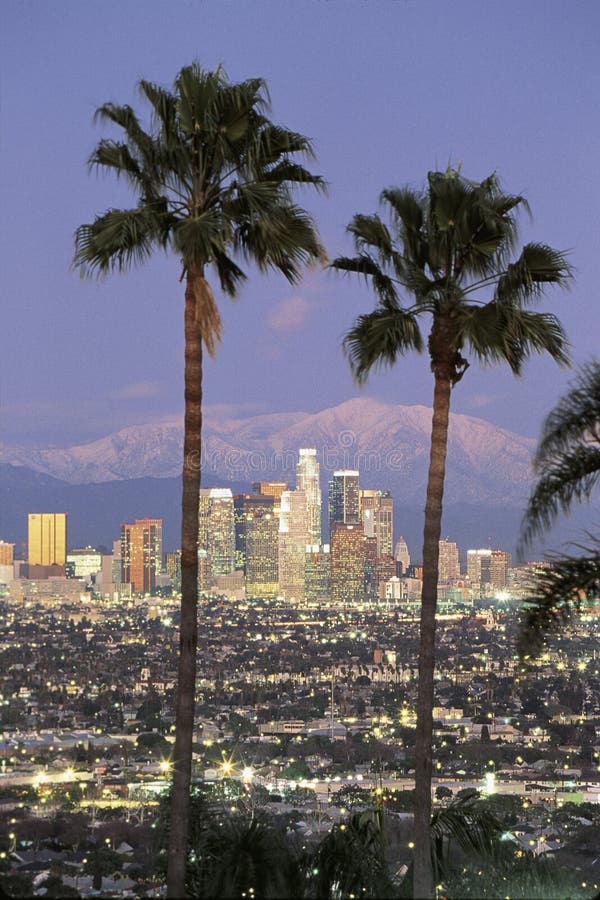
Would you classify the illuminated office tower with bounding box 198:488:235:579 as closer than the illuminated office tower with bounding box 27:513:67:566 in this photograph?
Yes

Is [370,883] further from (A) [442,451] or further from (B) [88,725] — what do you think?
(B) [88,725]

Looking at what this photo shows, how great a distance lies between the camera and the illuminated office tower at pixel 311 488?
138625mm

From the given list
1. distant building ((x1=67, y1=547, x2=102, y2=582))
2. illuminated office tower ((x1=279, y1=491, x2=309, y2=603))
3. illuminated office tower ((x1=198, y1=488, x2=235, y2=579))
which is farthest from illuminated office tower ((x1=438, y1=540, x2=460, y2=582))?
distant building ((x1=67, y1=547, x2=102, y2=582))

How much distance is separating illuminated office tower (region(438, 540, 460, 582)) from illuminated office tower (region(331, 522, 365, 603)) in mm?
13156

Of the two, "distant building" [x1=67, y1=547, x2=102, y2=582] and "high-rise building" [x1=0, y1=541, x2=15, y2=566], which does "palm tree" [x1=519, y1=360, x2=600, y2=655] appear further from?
"distant building" [x1=67, y1=547, x2=102, y2=582]

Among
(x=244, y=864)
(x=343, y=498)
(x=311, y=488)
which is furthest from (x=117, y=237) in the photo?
(x=311, y=488)

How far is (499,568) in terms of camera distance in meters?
112

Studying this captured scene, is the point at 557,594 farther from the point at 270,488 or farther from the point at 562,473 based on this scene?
the point at 270,488

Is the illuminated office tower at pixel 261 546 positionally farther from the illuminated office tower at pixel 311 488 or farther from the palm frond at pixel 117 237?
the palm frond at pixel 117 237

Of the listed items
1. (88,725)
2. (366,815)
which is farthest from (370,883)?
(88,725)

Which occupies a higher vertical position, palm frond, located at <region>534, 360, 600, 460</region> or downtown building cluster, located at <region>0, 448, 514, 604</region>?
palm frond, located at <region>534, 360, 600, 460</region>

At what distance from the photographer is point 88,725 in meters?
55.6

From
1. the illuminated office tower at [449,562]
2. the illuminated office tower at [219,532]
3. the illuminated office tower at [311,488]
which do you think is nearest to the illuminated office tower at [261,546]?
the illuminated office tower at [219,532]

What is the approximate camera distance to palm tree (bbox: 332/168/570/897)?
11.6 m
